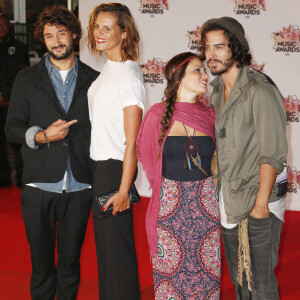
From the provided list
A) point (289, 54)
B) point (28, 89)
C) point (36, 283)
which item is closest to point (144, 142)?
point (28, 89)

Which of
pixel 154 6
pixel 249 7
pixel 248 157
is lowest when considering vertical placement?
pixel 248 157

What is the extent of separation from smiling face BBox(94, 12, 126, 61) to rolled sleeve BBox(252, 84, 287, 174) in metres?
Result: 0.82

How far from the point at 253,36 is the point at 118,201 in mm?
3673

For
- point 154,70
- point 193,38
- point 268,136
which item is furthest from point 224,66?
point 154,70

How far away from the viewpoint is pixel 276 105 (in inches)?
97.6

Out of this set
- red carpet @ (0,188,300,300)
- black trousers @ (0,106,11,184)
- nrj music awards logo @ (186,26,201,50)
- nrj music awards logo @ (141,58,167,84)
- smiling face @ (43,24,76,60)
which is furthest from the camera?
black trousers @ (0,106,11,184)

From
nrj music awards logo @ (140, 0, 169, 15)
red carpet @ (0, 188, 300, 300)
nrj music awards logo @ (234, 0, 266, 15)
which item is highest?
nrj music awards logo @ (140, 0, 169, 15)

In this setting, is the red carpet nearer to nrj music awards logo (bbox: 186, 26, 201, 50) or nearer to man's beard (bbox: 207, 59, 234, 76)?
man's beard (bbox: 207, 59, 234, 76)

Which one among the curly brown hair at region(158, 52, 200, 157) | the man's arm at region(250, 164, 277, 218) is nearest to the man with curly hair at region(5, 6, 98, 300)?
the curly brown hair at region(158, 52, 200, 157)

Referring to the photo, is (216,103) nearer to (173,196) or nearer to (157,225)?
(173,196)

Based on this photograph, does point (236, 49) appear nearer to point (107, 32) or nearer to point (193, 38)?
point (107, 32)

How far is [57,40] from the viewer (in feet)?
9.61

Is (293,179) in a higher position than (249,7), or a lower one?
lower

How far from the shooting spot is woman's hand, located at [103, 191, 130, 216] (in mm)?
2795
